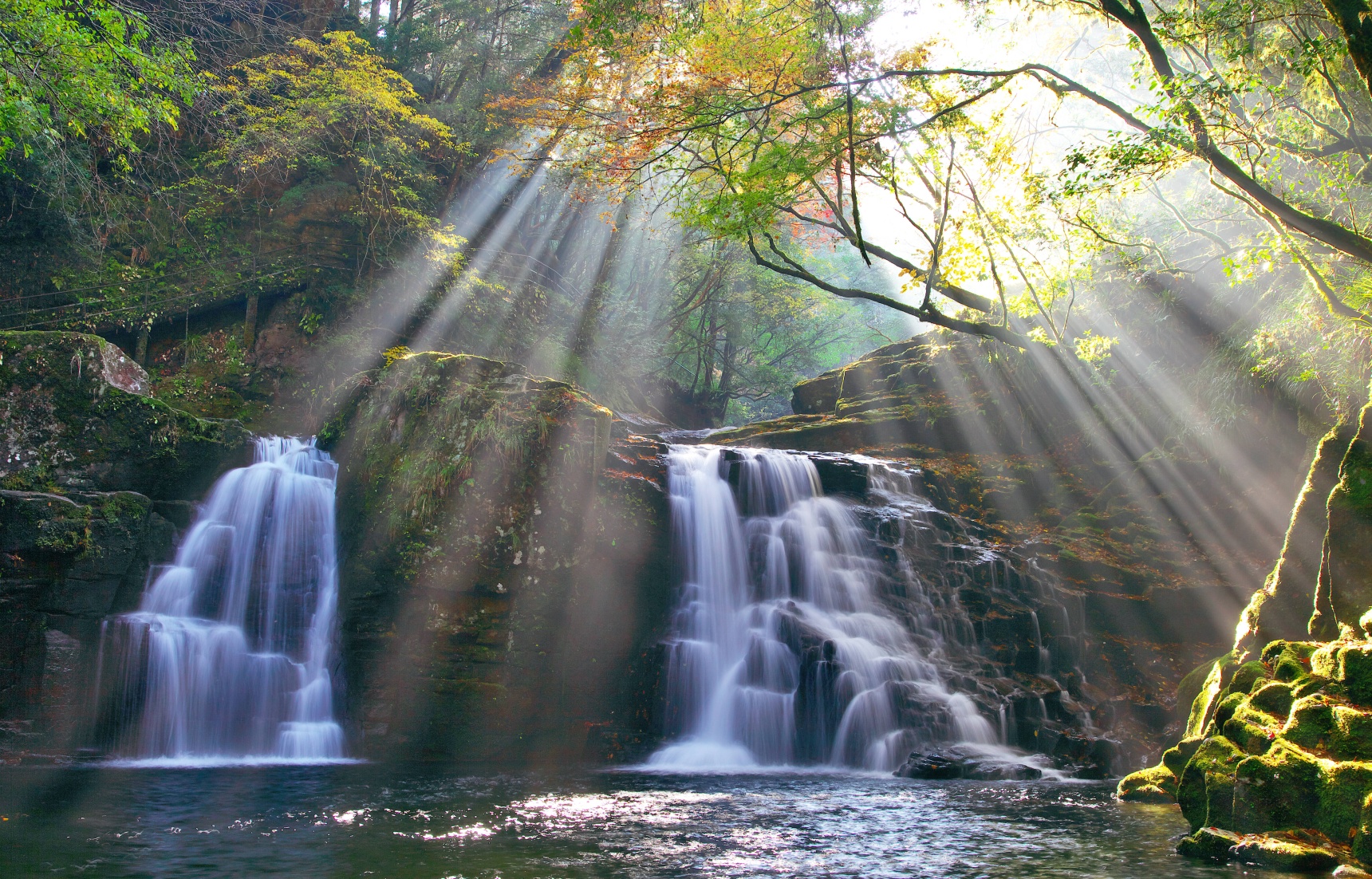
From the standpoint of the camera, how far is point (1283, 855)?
5152 millimetres

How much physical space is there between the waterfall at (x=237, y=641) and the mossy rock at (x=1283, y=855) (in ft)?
32.6

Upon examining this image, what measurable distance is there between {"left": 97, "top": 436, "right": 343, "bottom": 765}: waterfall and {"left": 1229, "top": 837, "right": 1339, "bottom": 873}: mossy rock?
32.6 feet

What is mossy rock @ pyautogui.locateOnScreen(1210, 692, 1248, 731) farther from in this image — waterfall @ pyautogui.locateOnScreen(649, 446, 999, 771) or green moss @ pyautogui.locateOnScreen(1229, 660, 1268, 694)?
waterfall @ pyautogui.locateOnScreen(649, 446, 999, 771)

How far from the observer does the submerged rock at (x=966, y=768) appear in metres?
9.52

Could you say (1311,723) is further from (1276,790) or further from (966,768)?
(966,768)

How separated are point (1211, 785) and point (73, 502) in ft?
42.4

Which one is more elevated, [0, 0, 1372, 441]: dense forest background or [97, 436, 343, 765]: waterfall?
[0, 0, 1372, 441]: dense forest background

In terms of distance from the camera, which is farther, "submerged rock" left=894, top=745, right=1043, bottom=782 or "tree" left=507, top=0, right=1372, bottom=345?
"submerged rock" left=894, top=745, right=1043, bottom=782

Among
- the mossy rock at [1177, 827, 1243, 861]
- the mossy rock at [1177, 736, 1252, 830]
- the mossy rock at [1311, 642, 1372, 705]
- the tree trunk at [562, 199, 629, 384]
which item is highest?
the tree trunk at [562, 199, 629, 384]

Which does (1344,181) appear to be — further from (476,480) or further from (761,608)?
(476,480)

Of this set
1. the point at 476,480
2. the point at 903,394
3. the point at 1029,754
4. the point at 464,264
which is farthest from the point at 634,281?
the point at 1029,754

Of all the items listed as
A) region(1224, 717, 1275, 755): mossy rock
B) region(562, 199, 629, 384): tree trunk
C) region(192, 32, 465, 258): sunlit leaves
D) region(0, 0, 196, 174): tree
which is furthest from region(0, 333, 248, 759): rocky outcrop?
region(562, 199, 629, 384): tree trunk

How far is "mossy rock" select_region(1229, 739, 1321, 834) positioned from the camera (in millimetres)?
5496

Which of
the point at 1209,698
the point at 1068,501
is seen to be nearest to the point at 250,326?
the point at 1068,501
